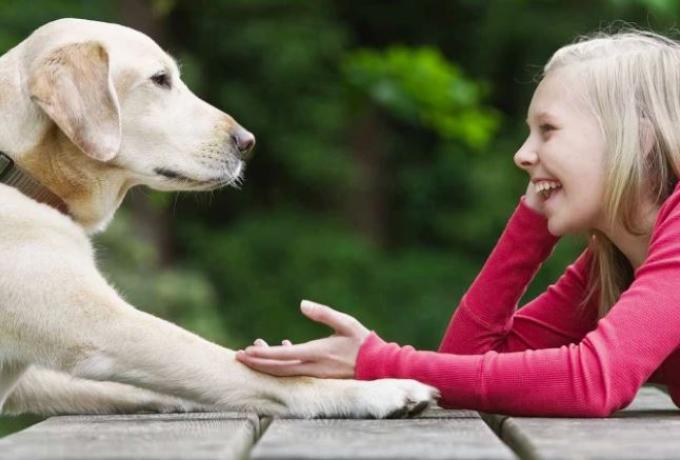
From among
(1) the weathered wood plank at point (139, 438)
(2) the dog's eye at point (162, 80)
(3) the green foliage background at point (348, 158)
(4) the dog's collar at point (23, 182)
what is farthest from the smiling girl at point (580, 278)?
(3) the green foliage background at point (348, 158)

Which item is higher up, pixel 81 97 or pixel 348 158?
pixel 81 97

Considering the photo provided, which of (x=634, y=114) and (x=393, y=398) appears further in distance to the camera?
(x=634, y=114)

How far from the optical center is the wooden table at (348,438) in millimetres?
1856

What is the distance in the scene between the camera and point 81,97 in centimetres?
308

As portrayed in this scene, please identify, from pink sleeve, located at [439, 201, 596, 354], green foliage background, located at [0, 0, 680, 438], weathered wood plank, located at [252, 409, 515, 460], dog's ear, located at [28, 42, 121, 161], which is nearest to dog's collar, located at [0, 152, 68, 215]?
dog's ear, located at [28, 42, 121, 161]

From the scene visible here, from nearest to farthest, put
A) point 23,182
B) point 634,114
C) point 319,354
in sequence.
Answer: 1. point 319,354
2. point 634,114
3. point 23,182

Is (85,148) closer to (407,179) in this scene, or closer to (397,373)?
(397,373)

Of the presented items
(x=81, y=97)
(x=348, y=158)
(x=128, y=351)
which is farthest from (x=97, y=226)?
(x=348, y=158)

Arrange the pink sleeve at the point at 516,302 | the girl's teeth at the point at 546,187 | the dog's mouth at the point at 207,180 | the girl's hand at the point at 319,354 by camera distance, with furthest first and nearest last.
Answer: the dog's mouth at the point at 207,180 → the pink sleeve at the point at 516,302 → the girl's teeth at the point at 546,187 → the girl's hand at the point at 319,354

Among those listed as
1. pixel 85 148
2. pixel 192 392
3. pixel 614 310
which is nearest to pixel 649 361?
pixel 614 310

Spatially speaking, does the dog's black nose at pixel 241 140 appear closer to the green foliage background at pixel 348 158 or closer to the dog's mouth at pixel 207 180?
the dog's mouth at pixel 207 180

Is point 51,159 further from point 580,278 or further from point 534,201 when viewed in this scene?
point 580,278

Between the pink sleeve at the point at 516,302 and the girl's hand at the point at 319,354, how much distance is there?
0.54 metres

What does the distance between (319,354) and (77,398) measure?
29.2 inches
